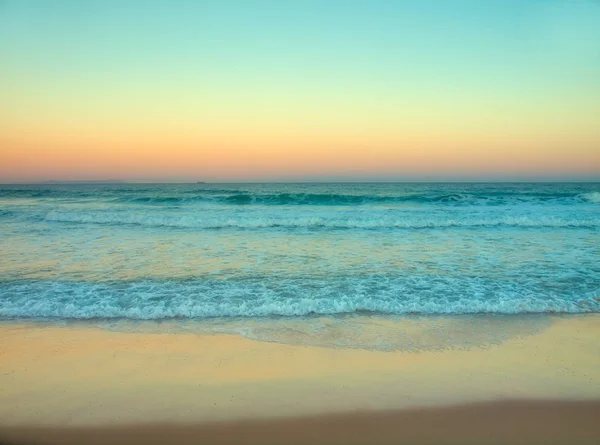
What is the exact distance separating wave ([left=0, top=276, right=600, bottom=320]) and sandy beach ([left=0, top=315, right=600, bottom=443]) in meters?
0.99

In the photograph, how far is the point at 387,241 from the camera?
13.4m

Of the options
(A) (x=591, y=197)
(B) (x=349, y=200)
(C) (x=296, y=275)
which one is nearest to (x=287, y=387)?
(C) (x=296, y=275)

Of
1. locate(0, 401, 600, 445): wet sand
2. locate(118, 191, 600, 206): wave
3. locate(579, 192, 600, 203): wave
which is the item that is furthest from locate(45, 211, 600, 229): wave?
locate(579, 192, 600, 203): wave

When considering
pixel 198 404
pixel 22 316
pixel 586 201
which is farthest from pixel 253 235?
pixel 586 201

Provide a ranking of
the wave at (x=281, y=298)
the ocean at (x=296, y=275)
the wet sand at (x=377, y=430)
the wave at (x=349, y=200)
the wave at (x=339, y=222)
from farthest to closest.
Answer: the wave at (x=349, y=200), the wave at (x=339, y=222), the wave at (x=281, y=298), the ocean at (x=296, y=275), the wet sand at (x=377, y=430)

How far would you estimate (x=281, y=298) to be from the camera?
283 inches

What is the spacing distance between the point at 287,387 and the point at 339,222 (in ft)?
46.1

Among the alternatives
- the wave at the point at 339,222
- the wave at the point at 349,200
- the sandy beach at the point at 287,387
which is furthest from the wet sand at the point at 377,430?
the wave at the point at 349,200

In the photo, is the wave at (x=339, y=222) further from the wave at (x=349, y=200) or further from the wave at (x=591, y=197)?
the wave at (x=591, y=197)

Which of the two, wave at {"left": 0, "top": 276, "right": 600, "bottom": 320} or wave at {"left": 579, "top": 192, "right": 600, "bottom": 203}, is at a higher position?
wave at {"left": 579, "top": 192, "right": 600, "bottom": 203}

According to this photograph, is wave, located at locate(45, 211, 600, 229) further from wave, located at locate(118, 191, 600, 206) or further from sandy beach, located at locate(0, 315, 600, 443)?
sandy beach, located at locate(0, 315, 600, 443)

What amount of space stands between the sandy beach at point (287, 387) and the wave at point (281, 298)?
993mm

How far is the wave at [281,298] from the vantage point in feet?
21.9

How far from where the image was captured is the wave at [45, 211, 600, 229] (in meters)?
17.4
